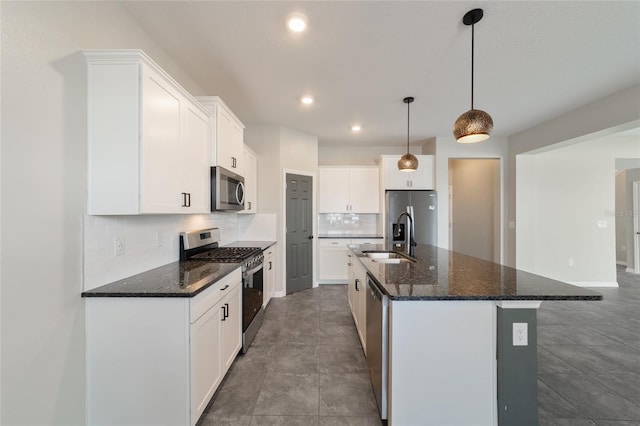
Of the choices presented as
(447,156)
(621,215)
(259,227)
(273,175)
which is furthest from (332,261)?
(621,215)

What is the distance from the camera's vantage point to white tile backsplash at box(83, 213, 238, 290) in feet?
4.89

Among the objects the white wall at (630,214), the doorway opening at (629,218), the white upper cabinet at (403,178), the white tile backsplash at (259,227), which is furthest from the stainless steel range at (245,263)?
the white wall at (630,214)

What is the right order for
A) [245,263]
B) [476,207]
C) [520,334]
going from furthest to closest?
[476,207]
[245,263]
[520,334]

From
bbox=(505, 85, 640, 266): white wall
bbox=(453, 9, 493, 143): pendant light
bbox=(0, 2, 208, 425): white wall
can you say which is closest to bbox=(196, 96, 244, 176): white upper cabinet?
bbox=(0, 2, 208, 425): white wall

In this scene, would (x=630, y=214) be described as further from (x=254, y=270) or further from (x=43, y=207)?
(x=43, y=207)

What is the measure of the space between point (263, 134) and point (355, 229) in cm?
260

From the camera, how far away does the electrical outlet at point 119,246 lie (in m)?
1.65

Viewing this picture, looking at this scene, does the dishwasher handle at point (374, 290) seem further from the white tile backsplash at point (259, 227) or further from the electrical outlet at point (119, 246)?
the white tile backsplash at point (259, 227)

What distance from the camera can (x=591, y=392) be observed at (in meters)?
1.89

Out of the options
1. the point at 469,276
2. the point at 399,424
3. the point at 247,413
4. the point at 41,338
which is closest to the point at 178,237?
the point at 41,338

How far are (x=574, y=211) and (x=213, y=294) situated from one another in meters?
6.07

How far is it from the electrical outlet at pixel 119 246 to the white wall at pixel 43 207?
221 millimetres

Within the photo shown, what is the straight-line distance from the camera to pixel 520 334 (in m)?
1.34

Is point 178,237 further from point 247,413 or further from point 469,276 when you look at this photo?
point 469,276
